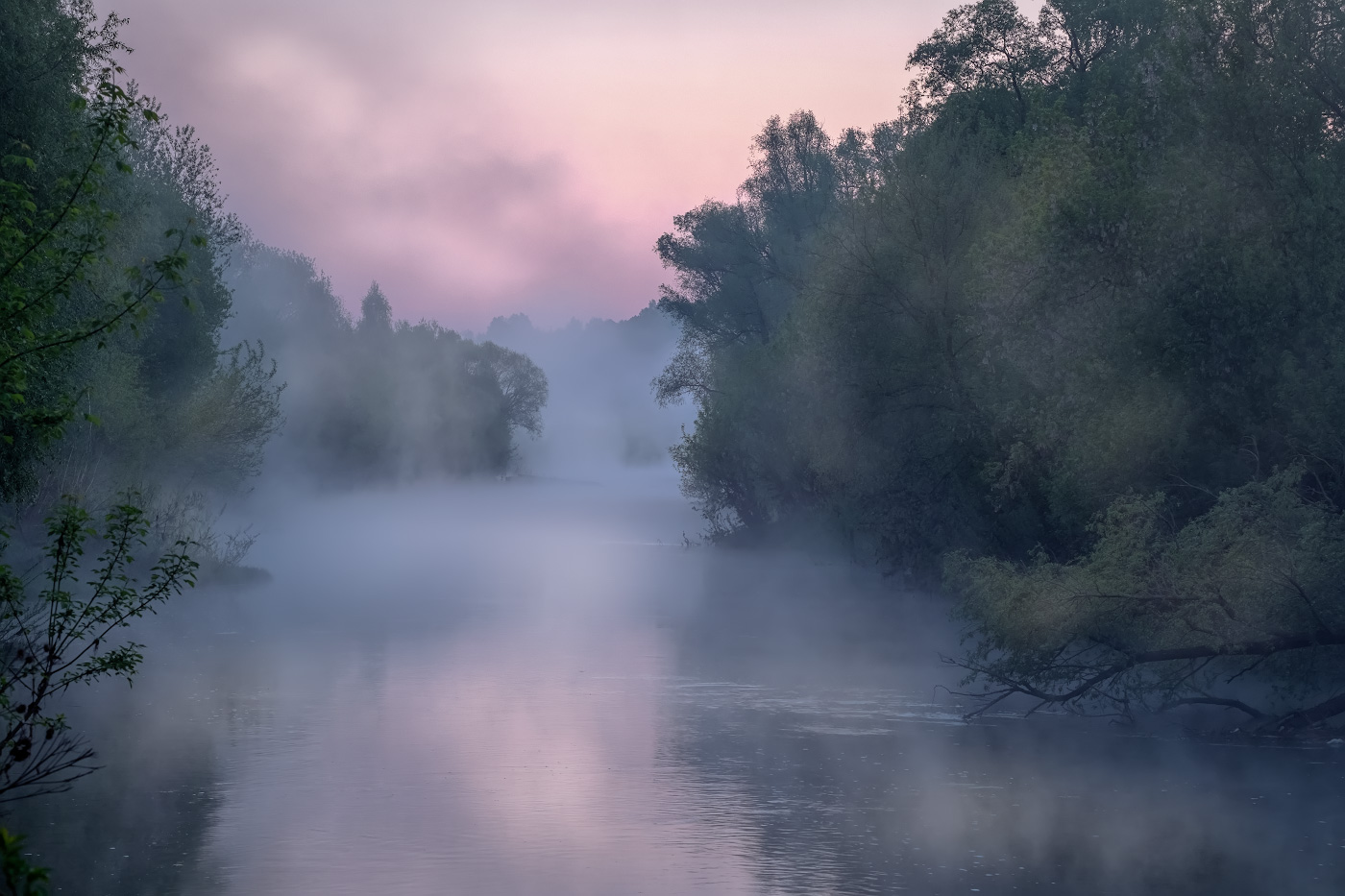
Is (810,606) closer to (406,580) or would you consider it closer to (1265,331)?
(406,580)

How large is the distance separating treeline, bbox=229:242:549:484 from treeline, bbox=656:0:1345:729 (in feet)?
208

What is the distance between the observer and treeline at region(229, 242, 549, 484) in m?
101

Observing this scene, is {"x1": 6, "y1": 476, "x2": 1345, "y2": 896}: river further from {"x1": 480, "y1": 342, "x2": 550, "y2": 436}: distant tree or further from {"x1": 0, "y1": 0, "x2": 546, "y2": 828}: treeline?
{"x1": 480, "y1": 342, "x2": 550, "y2": 436}: distant tree

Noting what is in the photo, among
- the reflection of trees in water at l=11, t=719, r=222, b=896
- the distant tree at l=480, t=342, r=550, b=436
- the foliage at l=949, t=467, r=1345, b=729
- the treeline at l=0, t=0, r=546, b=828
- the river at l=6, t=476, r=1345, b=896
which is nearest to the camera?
the treeline at l=0, t=0, r=546, b=828

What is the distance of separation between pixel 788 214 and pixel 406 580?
2583 centimetres

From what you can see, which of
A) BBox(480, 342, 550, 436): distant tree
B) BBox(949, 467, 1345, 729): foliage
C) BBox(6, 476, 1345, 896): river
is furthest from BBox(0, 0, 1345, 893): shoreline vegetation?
BBox(480, 342, 550, 436): distant tree

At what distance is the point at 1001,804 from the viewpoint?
18.8 m

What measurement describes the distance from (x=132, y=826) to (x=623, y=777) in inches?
262

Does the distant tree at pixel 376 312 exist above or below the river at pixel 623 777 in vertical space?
above

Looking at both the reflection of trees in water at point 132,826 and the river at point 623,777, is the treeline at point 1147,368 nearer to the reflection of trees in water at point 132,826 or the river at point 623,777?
the river at point 623,777

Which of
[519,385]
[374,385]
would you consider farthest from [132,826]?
[519,385]

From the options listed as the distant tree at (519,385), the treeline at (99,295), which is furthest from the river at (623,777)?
the distant tree at (519,385)

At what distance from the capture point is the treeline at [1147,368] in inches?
867

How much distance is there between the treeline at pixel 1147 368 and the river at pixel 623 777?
2.26 meters
